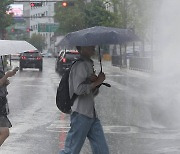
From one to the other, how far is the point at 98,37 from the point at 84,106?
0.85 metres

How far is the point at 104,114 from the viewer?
13516 mm

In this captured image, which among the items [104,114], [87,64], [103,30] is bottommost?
[104,114]

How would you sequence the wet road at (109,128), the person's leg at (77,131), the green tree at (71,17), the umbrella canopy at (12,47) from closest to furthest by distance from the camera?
the person's leg at (77,131) → the umbrella canopy at (12,47) → the wet road at (109,128) → the green tree at (71,17)

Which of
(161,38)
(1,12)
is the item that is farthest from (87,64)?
(1,12)

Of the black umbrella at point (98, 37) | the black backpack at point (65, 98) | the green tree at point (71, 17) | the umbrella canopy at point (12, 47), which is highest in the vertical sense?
the green tree at point (71, 17)

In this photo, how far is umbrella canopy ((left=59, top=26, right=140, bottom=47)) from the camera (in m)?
6.25

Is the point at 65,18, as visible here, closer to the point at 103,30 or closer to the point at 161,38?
the point at 161,38

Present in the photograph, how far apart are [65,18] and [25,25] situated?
8240cm

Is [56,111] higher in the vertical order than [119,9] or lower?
lower

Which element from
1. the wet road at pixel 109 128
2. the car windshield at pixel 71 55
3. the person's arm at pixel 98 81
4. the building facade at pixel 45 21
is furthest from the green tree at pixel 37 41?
the person's arm at pixel 98 81

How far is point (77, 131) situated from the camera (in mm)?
6152

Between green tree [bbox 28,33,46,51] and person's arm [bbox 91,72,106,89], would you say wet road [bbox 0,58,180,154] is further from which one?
green tree [bbox 28,33,46,51]

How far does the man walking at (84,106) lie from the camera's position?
6.03 m

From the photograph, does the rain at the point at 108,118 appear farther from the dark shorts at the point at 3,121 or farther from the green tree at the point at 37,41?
the green tree at the point at 37,41
